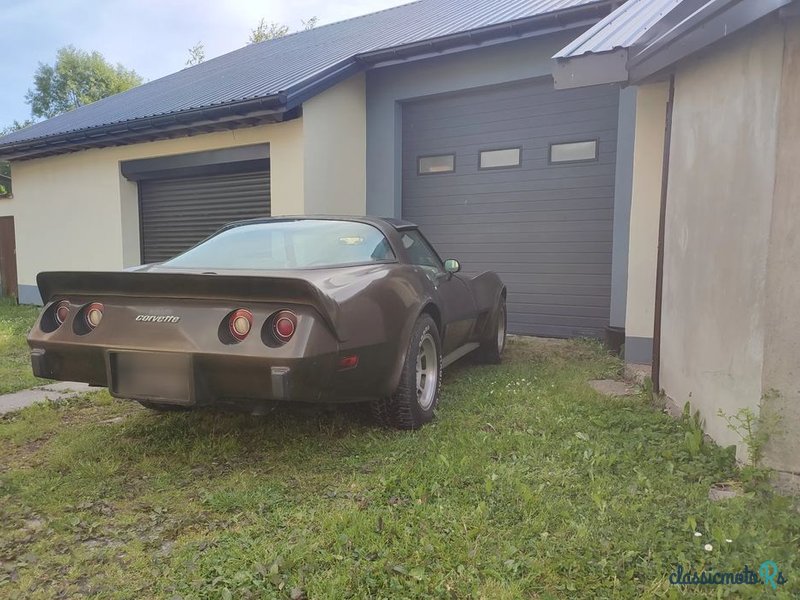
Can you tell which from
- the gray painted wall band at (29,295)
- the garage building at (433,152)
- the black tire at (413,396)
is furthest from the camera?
the gray painted wall band at (29,295)

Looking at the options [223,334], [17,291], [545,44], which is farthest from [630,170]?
[17,291]

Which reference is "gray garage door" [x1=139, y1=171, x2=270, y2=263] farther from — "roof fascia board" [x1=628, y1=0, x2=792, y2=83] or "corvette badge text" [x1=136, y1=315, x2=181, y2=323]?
"roof fascia board" [x1=628, y1=0, x2=792, y2=83]

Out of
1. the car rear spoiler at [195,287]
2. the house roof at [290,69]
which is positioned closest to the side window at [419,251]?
the car rear spoiler at [195,287]

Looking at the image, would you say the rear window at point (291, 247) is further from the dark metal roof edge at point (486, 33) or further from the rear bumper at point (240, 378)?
the dark metal roof edge at point (486, 33)

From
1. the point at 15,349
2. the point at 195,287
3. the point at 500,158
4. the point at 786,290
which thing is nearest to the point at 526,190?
the point at 500,158

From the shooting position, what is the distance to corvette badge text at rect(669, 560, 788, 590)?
6.35ft

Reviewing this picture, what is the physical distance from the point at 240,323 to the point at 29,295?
38.2ft

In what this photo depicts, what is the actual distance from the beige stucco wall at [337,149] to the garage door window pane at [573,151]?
9.37 feet

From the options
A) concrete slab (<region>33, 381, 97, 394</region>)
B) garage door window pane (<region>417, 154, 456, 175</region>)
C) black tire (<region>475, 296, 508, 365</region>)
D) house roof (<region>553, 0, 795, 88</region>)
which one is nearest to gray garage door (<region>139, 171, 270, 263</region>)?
garage door window pane (<region>417, 154, 456, 175</region>)

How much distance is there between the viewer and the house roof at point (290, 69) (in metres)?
7.21

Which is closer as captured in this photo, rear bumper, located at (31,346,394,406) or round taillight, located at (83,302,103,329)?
rear bumper, located at (31,346,394,406)

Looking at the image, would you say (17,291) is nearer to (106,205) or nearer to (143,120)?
(106,205)

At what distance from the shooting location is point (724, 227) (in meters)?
3.10

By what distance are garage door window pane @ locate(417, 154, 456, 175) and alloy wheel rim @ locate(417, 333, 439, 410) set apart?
16.0 feet
